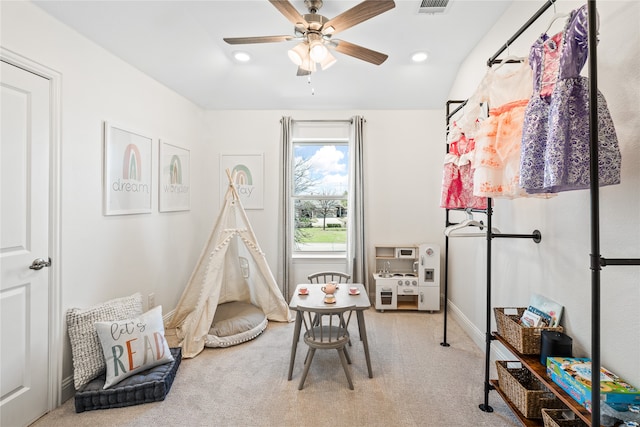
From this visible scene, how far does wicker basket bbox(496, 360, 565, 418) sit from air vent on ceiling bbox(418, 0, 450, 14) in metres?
2.71

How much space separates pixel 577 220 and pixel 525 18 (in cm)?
153

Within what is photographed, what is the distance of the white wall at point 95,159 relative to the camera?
1988 millimetres

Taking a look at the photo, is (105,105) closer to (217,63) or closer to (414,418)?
(217,63)

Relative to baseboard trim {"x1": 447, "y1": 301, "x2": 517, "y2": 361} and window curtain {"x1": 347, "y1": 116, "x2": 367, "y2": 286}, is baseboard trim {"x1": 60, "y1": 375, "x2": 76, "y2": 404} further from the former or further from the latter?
baseboard trim {"x1": 447, "y1": 301, "x2": 517, "y2": 361}

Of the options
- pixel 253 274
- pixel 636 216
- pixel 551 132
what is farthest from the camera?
pixel 253 274

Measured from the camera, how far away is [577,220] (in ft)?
5.48

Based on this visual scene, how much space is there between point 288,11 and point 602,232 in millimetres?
2080

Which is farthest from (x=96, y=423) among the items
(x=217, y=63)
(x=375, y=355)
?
(x=217, y=63)

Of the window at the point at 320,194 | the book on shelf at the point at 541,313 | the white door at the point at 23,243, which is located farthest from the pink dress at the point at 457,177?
the white door at the point at 23,243

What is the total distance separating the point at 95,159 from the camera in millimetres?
2369

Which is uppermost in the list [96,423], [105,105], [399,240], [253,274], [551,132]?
[105,105]

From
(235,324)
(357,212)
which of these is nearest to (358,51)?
(357,212)

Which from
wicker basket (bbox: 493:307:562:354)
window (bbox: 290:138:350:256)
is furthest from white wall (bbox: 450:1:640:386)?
window (bbox: 290:138:350:256)

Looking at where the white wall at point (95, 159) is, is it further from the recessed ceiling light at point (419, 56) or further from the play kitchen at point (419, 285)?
the recessed ceiling light at point (419, 56)
